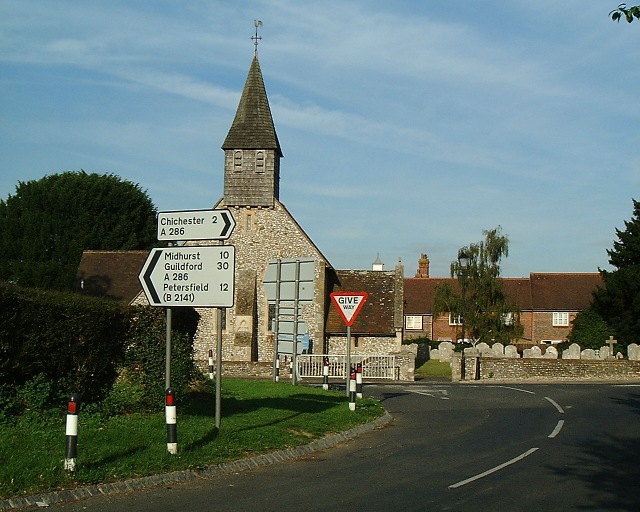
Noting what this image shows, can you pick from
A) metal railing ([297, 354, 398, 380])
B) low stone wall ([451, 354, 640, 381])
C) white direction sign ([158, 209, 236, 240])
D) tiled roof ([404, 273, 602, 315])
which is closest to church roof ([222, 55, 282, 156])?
metal railing ([297, 354, 398, 380])

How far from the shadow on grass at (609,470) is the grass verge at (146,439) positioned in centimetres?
444

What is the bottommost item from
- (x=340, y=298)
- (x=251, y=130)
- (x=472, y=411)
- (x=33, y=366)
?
(x=472, y=411)

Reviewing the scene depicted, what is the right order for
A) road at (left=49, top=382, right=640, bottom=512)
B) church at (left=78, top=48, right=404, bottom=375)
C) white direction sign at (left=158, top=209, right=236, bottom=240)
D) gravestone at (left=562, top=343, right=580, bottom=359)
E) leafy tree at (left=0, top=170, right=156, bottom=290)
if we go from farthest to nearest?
leafy tree at (left=0, top=170, right=156, bottom=290)
gravestone at (left=562, top=343, right=580, bottom=359)
church at (left=78, top=48, right=404, bottom=375)
white direction sign at (left=158, top=209, right=236, bottom=240)
road at (left=49, top=382, right=640, bottom=512)

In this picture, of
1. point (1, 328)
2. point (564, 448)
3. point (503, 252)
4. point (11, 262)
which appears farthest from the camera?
point (503, 252)

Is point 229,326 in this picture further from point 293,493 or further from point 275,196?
point 293,493

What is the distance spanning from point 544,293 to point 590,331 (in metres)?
20.8

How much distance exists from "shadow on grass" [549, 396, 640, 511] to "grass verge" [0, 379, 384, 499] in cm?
444

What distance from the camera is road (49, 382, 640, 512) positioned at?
9.19 meters

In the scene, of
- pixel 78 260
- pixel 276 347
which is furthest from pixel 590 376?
pixel 78 260

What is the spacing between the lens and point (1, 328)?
1226 cm

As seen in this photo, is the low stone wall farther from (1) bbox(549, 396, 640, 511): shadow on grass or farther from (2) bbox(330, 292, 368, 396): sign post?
(1) bbox(549, 396, 640, 511): shadow on grass

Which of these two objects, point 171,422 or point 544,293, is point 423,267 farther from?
point 171,422

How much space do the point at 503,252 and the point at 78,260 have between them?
96.8 ft

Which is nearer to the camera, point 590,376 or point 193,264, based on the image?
point 193,264
